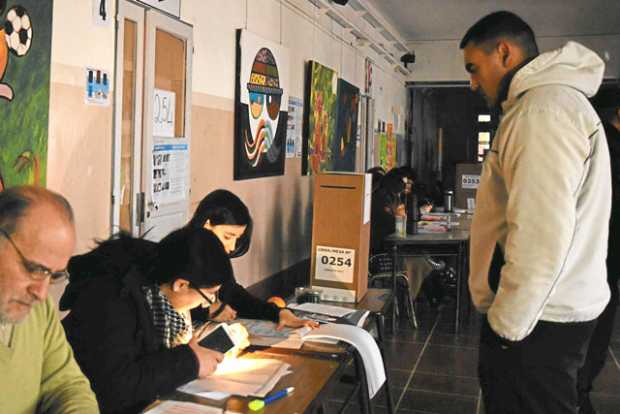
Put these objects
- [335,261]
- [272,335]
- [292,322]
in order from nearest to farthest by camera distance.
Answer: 1. [272,335]
2. [292,322]
3. [335,261]

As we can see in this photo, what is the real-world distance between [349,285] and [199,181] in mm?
1103

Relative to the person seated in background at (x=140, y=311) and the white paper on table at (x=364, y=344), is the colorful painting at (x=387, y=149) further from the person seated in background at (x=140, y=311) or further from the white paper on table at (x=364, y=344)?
the person seated in background at (x=140, y=311)

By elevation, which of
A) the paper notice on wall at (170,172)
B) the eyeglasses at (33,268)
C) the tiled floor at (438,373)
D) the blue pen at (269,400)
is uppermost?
the paper notice on wall at (170,172)

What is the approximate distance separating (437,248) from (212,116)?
104 inches

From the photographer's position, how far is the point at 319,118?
20.9 ft

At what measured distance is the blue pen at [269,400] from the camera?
1901mm

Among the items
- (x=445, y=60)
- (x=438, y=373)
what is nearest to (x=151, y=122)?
(x=438, y=373)

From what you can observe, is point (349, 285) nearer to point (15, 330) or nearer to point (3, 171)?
point (3, 171)

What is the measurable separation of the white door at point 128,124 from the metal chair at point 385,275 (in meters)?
2.68

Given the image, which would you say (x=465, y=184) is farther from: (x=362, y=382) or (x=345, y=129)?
(x=362, y=382)

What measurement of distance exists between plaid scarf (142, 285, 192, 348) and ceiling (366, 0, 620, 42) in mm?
6706

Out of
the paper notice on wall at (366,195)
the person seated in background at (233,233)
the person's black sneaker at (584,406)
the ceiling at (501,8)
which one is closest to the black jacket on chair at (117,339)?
the person seated in background at (233,233)

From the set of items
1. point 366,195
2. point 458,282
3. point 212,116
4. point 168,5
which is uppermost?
point 168,5

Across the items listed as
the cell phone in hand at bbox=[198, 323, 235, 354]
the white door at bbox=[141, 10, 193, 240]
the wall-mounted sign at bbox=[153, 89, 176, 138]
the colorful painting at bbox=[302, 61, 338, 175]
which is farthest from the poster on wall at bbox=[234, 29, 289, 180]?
the cell phone in hand at bbox=[198, 323, 235, 354]
